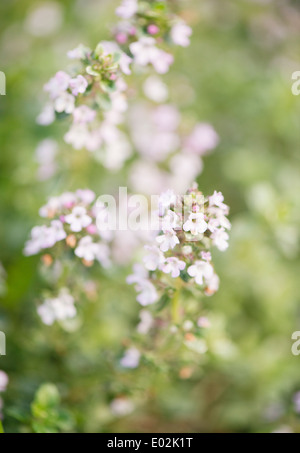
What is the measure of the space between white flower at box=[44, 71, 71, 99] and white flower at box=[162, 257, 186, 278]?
2.27 ft

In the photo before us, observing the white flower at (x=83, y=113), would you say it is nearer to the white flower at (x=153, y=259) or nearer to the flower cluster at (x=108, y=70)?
the flower cluster at (x=108, y=70)

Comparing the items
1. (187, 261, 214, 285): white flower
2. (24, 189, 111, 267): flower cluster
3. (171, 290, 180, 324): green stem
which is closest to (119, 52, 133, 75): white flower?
(24, 189, 111, 267): flower cluster

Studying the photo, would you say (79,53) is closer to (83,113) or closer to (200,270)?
(83,113)

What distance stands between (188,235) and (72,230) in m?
0.43

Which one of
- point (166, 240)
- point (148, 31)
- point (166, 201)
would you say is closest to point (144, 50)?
point (148, 31)

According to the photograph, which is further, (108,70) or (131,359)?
→ (131,359)

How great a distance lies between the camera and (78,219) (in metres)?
1.73

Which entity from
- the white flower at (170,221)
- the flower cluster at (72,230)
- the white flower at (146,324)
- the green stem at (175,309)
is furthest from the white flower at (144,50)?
the white flower at (146,324)

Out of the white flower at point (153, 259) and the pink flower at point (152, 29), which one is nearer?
the white flower at point (153, 259)

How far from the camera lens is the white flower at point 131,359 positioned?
1970mm

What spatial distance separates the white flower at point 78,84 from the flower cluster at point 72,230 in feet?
1.25

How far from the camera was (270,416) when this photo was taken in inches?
94.0

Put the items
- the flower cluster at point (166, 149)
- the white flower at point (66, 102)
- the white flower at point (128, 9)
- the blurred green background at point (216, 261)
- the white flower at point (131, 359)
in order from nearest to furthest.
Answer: the white flower at point (66, 102)
the white flower at point (128, 9)
the white flower at point (131, 359)
the blurred green background at point (216, 261)
the flower cluster at point (166, 149)

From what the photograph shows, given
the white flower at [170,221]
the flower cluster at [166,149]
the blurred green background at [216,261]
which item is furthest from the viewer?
the flower cluster at [166,149]
